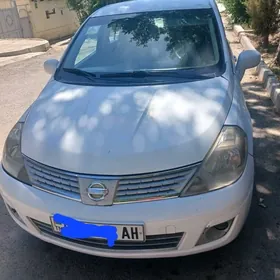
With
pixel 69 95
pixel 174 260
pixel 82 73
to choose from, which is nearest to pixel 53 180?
pixel 69 95

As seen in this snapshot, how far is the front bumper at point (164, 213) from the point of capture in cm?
197

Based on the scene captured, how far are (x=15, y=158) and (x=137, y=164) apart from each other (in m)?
0.90

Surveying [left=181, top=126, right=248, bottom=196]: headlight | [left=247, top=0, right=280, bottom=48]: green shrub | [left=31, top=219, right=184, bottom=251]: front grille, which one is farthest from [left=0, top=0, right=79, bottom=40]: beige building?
[left=181, top=126, right=248, bottom=196]: headlight

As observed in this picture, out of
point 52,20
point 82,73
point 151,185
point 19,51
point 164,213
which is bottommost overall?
point 52,20

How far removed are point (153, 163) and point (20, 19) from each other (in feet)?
62.5

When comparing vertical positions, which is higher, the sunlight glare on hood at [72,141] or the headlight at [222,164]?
the sunlight glare on hood at [72,141]

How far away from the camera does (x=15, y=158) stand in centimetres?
239

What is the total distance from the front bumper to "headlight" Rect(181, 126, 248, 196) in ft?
0.14

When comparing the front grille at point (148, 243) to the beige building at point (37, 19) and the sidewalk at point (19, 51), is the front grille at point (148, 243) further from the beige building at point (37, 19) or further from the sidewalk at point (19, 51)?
the beige building at point (37, 19)

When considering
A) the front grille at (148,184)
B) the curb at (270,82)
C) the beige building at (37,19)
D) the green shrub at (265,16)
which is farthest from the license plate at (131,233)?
the beige building at (37,19)

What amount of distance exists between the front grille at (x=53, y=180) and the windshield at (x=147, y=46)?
98cm

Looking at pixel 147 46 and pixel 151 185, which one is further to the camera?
pixel 147 46

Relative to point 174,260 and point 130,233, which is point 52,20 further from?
point 130,233

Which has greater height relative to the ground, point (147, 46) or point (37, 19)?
point (147, 46)
